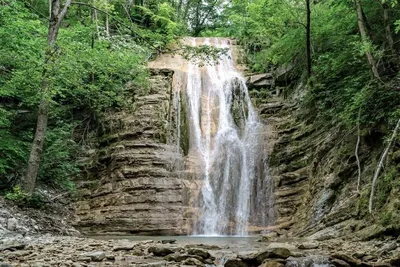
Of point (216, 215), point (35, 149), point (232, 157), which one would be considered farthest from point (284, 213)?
point (35, 149)

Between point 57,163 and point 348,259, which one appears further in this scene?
point 57,163

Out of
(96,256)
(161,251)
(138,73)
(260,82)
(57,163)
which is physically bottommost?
(161,251)

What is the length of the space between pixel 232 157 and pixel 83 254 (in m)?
10.4

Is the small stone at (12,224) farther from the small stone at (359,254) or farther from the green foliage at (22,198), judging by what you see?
the small stone at (359,254)

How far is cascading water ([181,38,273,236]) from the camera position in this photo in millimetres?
14055

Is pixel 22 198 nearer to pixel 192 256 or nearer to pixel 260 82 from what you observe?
pixel 192 256

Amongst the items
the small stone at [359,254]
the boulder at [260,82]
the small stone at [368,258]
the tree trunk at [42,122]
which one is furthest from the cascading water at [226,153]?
the small stone at [368,258]

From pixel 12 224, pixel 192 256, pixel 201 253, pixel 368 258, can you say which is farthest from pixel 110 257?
pixel 368 258

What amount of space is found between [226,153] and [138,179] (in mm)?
3998

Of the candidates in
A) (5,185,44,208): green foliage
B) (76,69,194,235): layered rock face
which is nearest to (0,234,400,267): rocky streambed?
(5,185,44,208): green foliage

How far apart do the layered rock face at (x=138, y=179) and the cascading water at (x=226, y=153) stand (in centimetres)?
99

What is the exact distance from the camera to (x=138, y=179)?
14.6 metres

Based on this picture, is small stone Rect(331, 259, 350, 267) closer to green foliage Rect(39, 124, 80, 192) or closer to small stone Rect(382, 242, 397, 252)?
small stone Rect(382, 242, 397, 252)

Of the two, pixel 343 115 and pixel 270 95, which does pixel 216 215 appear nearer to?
pixel 343 115
